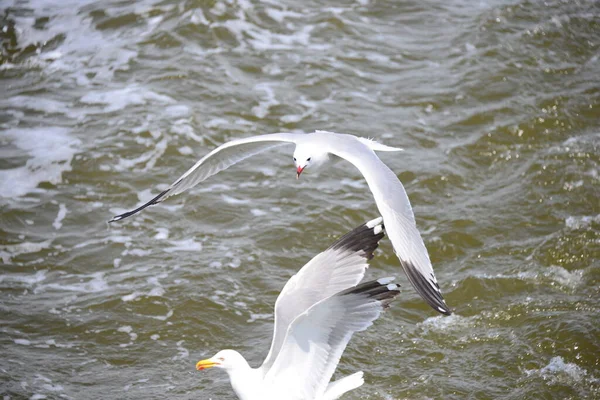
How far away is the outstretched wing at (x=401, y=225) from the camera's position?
4.34 meters

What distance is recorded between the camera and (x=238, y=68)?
9.46 meters

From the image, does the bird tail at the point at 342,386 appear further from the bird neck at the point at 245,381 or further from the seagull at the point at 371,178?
the seagull at the point at 371,178

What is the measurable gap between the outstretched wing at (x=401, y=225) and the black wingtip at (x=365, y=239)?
12 cm

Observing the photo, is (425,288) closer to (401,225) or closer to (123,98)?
(401,225)

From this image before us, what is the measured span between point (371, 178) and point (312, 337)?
1215mm

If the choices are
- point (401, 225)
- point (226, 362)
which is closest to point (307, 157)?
point (401, 225)

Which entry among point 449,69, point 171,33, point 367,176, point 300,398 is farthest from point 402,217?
point 171,33

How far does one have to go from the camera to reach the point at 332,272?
476 centimetres

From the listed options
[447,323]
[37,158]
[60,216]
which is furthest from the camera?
[37,158]

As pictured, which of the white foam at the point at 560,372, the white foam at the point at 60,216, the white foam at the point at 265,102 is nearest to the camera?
the white foam at the point at 560,372

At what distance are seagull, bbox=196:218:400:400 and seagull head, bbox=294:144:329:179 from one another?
1.01 meters

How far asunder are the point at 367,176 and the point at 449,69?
15.6 feet

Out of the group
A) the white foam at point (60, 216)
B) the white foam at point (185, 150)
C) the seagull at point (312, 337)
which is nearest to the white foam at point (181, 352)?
the seagull at point (312, 337)

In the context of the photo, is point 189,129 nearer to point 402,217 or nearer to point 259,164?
point 259,164
